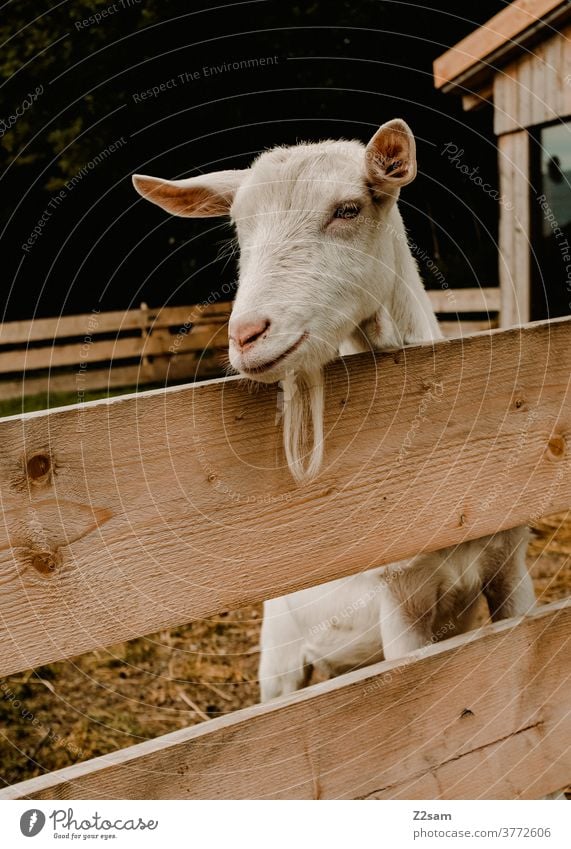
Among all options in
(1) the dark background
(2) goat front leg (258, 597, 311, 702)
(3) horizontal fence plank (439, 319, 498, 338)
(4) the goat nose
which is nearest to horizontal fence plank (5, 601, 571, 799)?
(4) the goat nose

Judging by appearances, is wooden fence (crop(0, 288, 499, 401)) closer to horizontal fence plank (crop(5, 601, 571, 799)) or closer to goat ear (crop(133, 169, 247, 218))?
goat ear (crop(133, 169, 247, 218))

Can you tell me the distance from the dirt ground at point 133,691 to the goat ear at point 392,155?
2.08 metres

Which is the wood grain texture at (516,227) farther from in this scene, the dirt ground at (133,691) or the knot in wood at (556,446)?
the knot in wood at (556,446)

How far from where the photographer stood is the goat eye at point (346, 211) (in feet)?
5.79

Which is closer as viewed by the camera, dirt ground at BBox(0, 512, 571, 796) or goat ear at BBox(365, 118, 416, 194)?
goat ear at BBox(365, 118, 416, 194)

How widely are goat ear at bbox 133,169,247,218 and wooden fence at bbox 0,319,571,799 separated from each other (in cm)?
68

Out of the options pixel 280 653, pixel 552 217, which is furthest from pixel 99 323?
pixel 280 653

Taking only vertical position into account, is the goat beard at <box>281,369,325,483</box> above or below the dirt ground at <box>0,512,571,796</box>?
below

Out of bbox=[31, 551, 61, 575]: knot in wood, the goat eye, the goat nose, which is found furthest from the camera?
the goat eye

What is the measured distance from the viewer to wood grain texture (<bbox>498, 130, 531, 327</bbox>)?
576 cm

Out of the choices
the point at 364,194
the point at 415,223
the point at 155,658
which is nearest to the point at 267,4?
the point at 415,223

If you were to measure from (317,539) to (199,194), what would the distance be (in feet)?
3.21

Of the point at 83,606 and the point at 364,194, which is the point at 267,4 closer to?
the point at 364,194

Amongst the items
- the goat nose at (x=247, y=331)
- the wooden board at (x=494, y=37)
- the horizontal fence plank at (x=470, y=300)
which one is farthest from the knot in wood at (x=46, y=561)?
the horizontal fence plank at (x=470, y=300)
